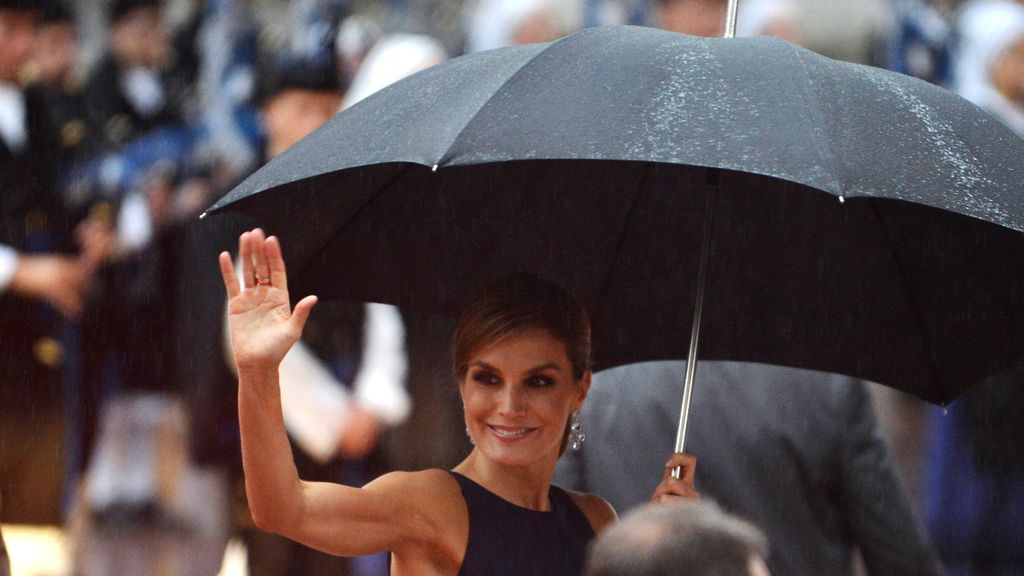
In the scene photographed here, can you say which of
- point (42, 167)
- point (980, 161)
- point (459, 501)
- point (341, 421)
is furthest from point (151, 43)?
point (980, 161)

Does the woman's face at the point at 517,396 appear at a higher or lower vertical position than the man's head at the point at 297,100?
lower

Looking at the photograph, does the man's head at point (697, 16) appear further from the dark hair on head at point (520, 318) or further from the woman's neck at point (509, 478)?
the woman's neck at point (509, 478)

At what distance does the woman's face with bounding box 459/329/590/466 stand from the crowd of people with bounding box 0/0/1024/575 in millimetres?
2908

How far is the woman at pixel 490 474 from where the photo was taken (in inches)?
123

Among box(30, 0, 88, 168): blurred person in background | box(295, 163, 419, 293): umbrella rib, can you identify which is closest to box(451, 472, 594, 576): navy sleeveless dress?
box(295, 163, 419, 293): umbrella rib

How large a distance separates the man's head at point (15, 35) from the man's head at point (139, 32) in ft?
1.72

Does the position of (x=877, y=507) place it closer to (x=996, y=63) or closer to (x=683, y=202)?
(x=683, y=202)

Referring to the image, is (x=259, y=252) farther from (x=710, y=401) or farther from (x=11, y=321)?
(x=11, y=321)

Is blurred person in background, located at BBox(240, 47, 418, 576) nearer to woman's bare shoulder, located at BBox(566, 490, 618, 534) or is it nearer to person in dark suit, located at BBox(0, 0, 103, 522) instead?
person in dark suit, located at BBox(0, 0, 103, 522)

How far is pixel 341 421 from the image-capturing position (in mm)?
6602

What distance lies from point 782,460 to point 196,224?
3.06 meters

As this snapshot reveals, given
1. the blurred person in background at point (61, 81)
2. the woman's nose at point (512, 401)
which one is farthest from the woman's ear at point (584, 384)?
the blurred person in background at point (61, 81)

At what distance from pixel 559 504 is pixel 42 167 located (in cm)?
369

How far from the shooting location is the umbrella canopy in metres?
3.02
